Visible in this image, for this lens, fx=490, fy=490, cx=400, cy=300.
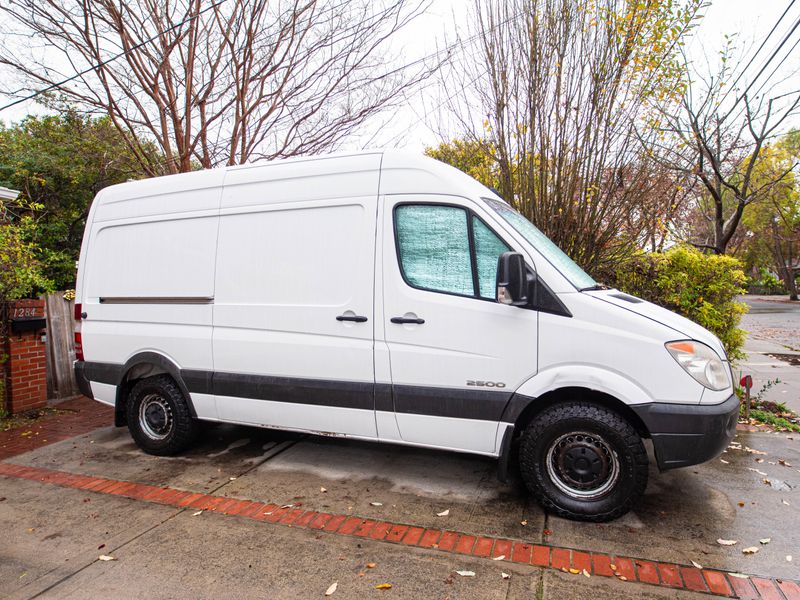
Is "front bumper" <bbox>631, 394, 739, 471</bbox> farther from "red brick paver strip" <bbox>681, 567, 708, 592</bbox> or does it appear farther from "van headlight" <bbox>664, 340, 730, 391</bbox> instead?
"red brick paver strip" <bbox>681, 567, 708, 592</bbox>

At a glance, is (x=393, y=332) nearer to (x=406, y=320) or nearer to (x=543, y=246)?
(x=406, y=320)

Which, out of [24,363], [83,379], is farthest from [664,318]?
[24,363]

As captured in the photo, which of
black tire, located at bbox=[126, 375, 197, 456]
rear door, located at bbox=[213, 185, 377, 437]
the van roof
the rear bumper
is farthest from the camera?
the rear bumper

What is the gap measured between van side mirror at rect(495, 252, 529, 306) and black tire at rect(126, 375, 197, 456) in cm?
301

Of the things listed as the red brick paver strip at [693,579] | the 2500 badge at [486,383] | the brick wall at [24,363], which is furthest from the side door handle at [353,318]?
the brick wall at [24,363]

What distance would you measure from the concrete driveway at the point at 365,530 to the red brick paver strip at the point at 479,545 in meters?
0.01

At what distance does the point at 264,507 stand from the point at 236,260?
1.91 m

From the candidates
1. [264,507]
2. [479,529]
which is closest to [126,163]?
[264,507]

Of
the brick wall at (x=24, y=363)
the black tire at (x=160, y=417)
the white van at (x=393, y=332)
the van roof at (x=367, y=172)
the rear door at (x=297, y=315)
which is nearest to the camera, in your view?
the white van at (x=393, y=332)

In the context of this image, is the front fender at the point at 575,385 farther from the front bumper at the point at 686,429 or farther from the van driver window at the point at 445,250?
the van driver window at the point at 445,250

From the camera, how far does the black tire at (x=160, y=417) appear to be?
171 inches

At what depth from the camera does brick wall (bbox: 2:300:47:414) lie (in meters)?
5.78

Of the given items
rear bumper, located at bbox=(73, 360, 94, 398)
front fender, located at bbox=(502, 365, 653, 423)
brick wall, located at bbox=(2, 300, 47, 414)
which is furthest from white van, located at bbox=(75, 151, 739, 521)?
brick wall, located at bbox=(2, 300, 47, 414)

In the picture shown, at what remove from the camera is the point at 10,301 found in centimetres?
576
